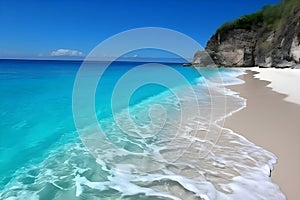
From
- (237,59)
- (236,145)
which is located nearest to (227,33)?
(237,59)

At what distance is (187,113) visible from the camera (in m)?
9.71

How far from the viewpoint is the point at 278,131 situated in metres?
6.62

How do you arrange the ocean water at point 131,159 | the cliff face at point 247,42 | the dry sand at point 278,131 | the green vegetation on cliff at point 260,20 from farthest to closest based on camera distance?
the green vegetation on cliff at point 260,20 → the cliff face at point 247,42 → the dry sand at point 278,131 → the ocean water at point 131,159

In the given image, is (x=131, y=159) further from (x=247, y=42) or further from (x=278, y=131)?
(x=247, y=42)

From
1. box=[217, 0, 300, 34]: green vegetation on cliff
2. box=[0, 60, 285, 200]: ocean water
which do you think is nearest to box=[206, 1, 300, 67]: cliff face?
box=[217, 0, 300, 34]: green vegetation on cliff

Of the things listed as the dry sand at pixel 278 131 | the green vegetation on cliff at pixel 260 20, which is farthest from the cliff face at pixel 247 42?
the dry sand at pixel 278 131

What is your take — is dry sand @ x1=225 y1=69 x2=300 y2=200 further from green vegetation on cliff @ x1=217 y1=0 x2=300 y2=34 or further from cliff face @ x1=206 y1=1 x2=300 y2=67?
green vegetation on cliff @ x1=217 y1=0 x2=300 y2=34

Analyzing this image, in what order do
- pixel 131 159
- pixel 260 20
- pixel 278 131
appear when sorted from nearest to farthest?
pixel 131 159, pixel 278 131, pixel 260 20

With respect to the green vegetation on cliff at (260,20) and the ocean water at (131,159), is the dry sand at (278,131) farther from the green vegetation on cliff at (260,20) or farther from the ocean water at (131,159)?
the green vegetation on cliff at (260,20)

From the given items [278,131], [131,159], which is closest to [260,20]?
[278,131]

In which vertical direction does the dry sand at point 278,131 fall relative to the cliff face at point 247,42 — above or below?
below

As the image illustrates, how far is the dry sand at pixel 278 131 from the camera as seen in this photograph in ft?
13.4

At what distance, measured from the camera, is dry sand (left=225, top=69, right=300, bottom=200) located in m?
4.10

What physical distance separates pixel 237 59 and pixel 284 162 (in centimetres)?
6495
